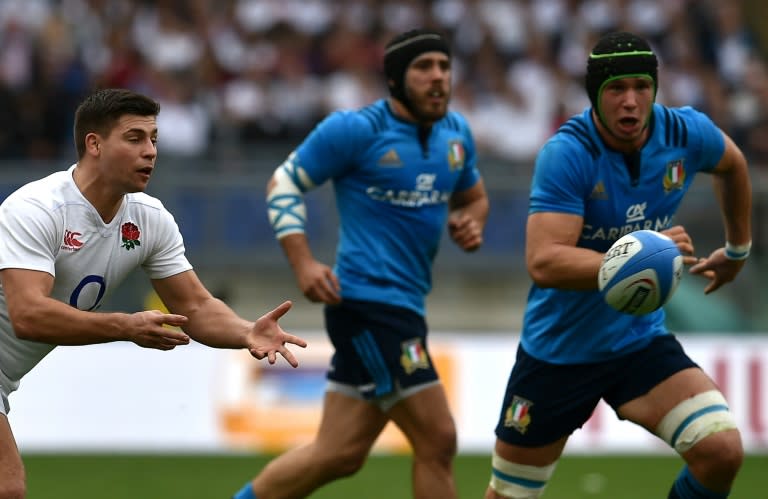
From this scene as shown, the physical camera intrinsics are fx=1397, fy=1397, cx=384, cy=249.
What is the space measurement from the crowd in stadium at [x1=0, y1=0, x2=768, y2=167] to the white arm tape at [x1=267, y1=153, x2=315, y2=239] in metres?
7.28

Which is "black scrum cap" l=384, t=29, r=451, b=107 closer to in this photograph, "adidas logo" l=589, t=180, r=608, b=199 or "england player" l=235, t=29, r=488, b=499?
"england player" l=235, t=29, r=488, b=499

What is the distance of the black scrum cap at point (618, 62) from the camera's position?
247 inches

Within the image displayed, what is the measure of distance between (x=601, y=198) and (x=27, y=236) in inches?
100

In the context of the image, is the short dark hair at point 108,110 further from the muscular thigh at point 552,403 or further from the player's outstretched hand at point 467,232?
the player's outstretched hand at point 467,232

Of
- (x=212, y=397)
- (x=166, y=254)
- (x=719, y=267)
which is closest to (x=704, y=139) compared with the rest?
(x=719, y=267)

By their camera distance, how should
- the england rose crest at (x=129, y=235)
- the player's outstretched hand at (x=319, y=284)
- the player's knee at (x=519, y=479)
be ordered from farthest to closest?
the player's outstretched hand at (x=319, y=284)
the player's knee at (x=519, y=479)
the england rose crest at (x=129, y=235)

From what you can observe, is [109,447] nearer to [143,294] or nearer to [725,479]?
[143,294]

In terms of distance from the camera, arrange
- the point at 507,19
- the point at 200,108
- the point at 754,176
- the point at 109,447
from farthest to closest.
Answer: the point at 507,19 < the point at 200,108 < the point at 754,176 < the point at 109,447

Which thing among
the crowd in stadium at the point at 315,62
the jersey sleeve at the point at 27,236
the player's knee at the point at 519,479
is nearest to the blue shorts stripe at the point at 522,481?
the player's knee at the point at 519,479

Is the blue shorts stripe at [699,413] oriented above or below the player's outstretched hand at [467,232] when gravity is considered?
below

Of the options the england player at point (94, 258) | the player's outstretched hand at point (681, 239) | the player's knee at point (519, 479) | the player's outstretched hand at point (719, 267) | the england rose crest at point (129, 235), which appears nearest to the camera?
the england player at point (94, 258)

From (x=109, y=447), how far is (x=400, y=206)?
5597mm

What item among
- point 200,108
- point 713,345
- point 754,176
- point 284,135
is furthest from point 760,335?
point 200,108

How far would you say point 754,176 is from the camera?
14.2m
